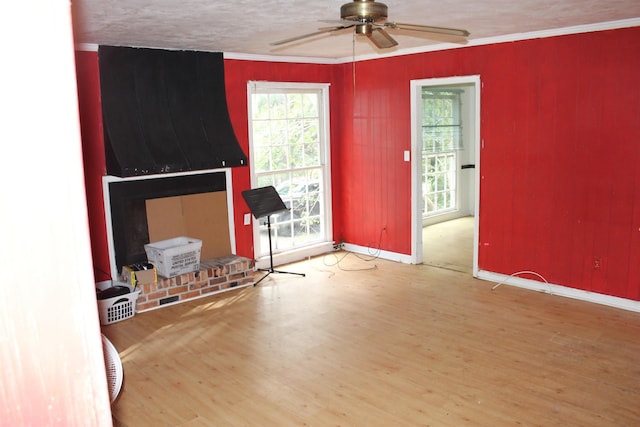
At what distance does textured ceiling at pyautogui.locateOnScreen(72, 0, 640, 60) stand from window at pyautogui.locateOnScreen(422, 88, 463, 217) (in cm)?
356

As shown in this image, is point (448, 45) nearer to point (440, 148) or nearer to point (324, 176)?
point (324, 176)

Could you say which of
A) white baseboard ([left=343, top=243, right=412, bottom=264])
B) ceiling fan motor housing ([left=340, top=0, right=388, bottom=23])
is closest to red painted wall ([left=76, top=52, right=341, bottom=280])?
white baseboard ([left=343, top=243, right=412, bottom=264])

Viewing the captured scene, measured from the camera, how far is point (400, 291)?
579 cm

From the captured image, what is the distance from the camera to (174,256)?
18.0 feet

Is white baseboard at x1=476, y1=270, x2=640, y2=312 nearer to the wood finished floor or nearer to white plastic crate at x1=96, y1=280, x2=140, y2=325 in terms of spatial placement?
the wood finished floor

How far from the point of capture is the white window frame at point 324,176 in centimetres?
648

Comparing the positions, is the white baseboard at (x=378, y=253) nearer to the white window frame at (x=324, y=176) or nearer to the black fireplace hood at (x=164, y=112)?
the white window frame at (x=324, y=176)

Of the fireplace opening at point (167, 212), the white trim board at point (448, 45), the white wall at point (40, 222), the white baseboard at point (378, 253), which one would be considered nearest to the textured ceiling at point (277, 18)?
the white trim board at point (448, 45)

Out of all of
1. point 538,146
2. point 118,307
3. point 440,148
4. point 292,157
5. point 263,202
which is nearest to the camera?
point 118,307

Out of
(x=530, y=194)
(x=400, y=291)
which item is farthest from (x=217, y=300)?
(x=530, y=194)

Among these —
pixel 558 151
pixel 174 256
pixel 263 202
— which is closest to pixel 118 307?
pixel 174 256

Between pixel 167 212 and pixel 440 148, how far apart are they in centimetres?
530

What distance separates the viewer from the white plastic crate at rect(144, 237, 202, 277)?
215 inches

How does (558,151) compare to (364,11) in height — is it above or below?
below
